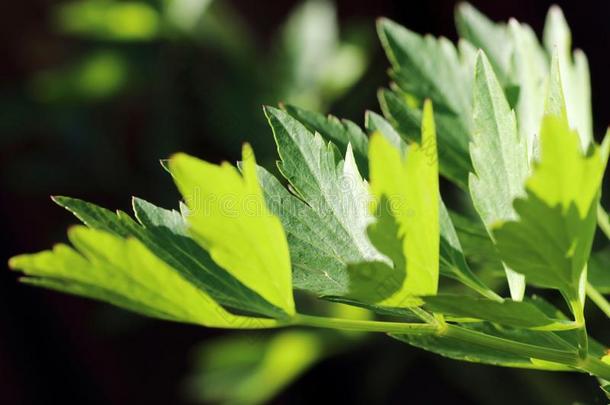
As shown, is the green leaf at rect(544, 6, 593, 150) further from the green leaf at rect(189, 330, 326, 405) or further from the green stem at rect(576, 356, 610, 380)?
the green leaf at rect(189, 330, 326, 405)

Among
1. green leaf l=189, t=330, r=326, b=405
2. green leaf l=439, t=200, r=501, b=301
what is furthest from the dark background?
green leaf l=439, t=200, r=501, b=301

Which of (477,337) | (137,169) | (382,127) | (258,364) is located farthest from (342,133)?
(137,169)

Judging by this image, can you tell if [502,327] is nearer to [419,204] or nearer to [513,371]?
[419,204]

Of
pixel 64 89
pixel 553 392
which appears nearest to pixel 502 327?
pixel 553 392

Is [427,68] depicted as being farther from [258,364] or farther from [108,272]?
[258,364]

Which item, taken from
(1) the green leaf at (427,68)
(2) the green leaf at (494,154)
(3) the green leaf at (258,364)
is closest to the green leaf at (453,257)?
(2) the green leaf at (494,154)
